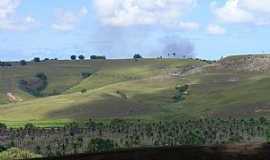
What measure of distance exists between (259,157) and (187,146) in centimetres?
102

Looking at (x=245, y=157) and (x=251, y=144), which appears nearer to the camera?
(x=245, y=157)

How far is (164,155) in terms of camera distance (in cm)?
810

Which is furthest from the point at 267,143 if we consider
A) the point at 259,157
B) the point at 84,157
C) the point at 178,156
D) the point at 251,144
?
the point at 84,157

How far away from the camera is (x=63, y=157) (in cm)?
802

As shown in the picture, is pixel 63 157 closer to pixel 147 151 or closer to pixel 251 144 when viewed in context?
pixel 147 151

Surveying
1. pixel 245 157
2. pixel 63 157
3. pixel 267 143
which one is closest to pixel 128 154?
pixel 63 157

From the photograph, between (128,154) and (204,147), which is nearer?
(128,154)

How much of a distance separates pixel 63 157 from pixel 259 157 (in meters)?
2.53

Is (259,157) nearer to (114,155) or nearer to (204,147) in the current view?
(204,147)

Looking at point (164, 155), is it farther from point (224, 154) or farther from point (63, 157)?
point (63, 157)

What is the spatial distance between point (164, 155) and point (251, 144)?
148cm

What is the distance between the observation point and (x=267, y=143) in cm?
909

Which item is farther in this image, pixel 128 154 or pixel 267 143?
pixel 267 143

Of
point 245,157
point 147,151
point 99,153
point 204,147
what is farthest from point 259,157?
point 99,153
